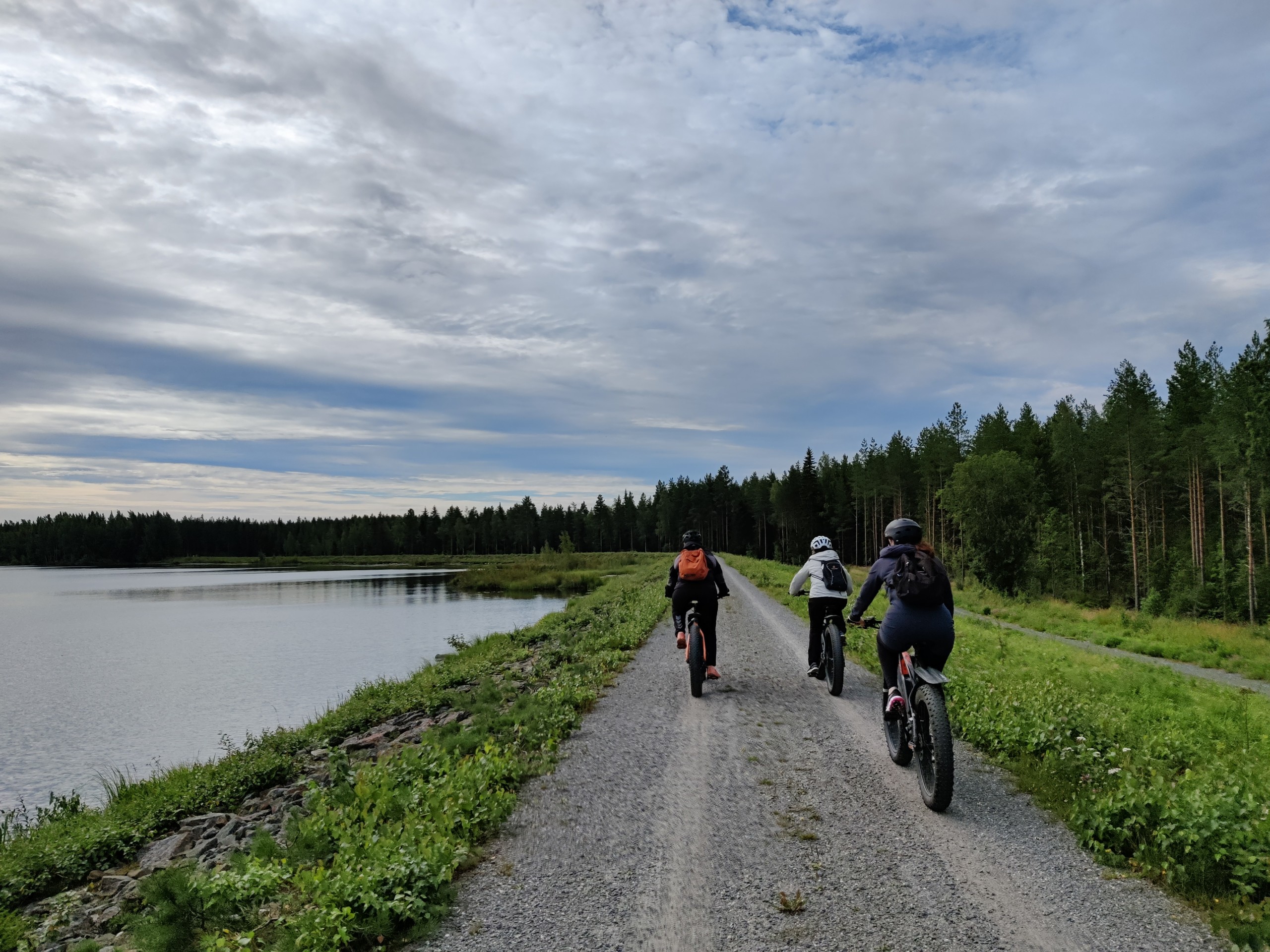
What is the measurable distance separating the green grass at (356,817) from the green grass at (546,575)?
4440cm

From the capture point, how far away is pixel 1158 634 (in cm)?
2186

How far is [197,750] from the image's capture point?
575 inches

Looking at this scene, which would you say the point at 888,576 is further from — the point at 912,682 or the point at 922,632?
the point at 912,682

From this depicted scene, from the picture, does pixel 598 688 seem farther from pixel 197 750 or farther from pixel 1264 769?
pixel 197 750

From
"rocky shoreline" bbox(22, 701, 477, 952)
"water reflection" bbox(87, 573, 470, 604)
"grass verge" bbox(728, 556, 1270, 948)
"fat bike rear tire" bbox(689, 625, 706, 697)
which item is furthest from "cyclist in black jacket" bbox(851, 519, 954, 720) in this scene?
"water reflection" bbox(87, 573, 470, 604)

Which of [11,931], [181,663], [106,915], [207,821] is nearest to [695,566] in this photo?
[207,821]

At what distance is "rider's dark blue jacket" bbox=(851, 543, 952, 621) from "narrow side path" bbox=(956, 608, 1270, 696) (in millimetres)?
11236

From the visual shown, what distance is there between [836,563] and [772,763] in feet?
12.8

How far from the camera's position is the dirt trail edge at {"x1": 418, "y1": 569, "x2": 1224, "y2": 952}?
4168 millimetres

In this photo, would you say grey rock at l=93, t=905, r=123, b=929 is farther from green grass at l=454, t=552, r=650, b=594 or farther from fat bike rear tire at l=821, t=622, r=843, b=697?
green grass at l=454, t=552, r=650, b=594

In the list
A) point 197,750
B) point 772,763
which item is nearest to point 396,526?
point 197,750

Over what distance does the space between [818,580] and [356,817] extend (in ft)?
21.5

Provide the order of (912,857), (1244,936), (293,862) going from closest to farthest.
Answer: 1. (1244,936)
2. (912,857)
3. (293,862)

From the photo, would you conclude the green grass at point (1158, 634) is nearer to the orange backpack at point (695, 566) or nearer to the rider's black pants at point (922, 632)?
the orange backpack at point (695, 566)
